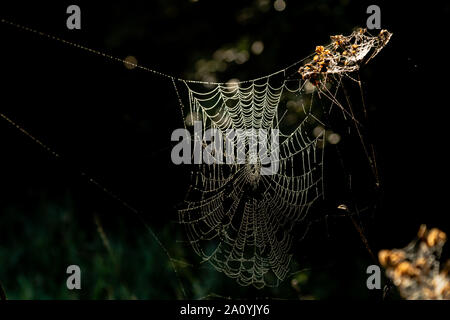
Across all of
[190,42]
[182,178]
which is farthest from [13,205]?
[190,42]

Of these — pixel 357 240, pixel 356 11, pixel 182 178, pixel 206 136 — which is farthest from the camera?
pixel 182 178

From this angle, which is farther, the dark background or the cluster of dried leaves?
the dark background

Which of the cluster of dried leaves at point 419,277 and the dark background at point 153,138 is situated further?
the dark background at point 153,138

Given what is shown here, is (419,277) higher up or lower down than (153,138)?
lower down

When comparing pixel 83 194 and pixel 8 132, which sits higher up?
pixel 8 132

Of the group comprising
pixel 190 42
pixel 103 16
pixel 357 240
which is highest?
pixel 103 16

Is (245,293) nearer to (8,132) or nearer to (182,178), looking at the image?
(182,178)

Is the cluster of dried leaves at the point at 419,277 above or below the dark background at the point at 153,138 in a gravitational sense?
below

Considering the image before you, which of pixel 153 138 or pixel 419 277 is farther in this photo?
pixel 153 138
